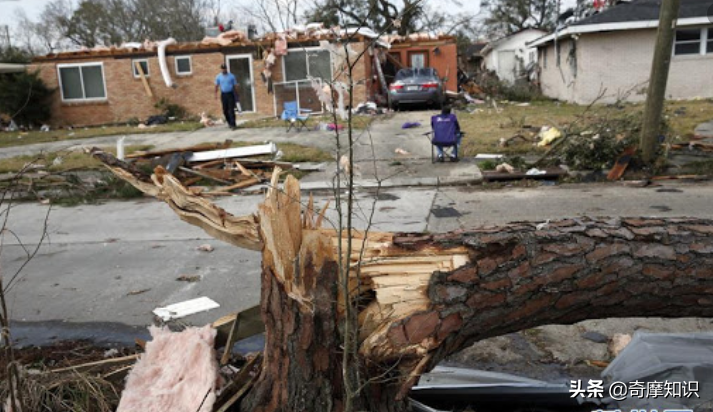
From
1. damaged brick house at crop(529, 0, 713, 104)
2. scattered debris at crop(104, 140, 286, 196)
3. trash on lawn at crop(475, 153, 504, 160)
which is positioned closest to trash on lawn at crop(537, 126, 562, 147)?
trash on lawn at crop(475, 153, 504, 160)

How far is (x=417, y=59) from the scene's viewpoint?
1060 inches

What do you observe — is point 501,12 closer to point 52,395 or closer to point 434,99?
point 434,99

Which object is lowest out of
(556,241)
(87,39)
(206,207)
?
(556,241)

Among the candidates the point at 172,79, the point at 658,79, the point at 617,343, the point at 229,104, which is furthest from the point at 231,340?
the point at 172,79

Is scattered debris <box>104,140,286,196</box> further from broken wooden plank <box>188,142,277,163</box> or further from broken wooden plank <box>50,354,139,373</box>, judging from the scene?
broken wooden plank <box>50,354,139,373</box>

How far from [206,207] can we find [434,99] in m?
19.5

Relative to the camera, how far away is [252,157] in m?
11.7

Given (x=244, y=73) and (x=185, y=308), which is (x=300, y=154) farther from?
(x=244, y=73)

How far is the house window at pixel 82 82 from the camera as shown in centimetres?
2439

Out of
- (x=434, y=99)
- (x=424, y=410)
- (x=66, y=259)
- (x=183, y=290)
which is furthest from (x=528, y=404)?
(x=434, y=99)

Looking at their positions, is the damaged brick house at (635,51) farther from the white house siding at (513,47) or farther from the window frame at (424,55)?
the white house siding at (513,47)

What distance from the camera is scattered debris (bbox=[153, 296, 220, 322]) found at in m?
4.66

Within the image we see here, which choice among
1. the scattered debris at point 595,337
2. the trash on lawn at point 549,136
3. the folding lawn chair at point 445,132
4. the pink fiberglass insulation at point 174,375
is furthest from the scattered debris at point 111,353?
the trash on lawn at point 549,136

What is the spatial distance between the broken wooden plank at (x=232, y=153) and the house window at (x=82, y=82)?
15.8 metres
